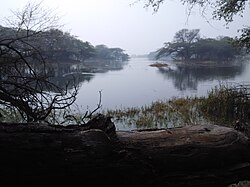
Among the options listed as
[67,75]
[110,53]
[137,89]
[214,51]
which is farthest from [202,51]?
[67,75]

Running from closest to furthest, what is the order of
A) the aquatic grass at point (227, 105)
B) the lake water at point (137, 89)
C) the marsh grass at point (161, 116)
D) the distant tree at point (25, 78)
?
the distant tree at point (25, 78) < the aquatic grass at point (227, 105) < the marsh grass at point (161, 116) < the lake water at point (137, 89)

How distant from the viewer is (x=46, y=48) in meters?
6.16

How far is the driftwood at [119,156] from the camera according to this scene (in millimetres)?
1942

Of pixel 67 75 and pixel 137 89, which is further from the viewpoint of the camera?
pixel 137 89

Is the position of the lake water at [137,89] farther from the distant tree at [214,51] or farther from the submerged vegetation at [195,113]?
the distant tree at [214,51]

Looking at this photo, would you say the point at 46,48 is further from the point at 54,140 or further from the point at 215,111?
the point at 215,111

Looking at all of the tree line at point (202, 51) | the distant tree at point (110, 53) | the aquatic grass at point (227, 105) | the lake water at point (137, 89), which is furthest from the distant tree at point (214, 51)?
the aquatic grass at point (227, 105)

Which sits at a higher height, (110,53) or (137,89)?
(110,53)

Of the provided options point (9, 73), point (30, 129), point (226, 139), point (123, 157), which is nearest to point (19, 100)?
point (9, 73)

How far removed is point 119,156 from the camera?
2086mm

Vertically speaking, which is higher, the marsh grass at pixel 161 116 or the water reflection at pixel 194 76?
the marsh grass at pixel 161 116

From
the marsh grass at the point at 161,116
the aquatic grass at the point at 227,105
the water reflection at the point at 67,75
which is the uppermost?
the water reflection at the point at 67,75

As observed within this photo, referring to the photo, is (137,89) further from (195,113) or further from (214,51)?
(214,51)

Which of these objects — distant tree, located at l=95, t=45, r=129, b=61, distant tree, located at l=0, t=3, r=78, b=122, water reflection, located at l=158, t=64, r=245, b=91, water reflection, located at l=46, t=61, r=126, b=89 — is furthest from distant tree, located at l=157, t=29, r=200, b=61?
distant tree, located at l=0, t=3, r=78, b=122
